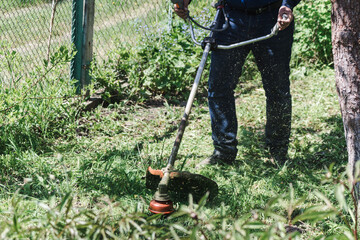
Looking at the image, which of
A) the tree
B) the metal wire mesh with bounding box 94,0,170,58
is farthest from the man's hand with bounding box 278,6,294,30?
the metal wire mesh with bounding box 94,0,170,58

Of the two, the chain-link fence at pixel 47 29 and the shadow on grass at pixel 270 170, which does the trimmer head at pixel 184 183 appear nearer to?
the shadow on grass at pixel 270 170

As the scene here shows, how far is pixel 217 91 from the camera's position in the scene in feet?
11.1

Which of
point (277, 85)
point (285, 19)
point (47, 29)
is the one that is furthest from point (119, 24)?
point (285, 19)

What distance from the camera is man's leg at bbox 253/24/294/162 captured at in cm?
320

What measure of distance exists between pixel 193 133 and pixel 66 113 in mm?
1266

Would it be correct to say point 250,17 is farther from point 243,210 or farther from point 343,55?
point 243,210

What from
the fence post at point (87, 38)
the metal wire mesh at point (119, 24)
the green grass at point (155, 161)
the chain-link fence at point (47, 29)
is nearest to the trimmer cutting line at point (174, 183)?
the green grass at point (155, 161)

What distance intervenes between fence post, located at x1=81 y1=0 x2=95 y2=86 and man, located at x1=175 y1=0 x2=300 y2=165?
1.53m

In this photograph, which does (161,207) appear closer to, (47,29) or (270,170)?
(270,170)

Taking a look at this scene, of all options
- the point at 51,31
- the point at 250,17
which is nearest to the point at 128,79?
the point at 51,31

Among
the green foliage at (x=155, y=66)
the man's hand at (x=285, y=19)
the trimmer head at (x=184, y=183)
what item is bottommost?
the trimmer head at (x=184, y=183)

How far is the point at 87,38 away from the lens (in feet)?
14.6

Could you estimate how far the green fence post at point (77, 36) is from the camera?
4.29 metres

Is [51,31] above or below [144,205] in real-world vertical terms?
above
